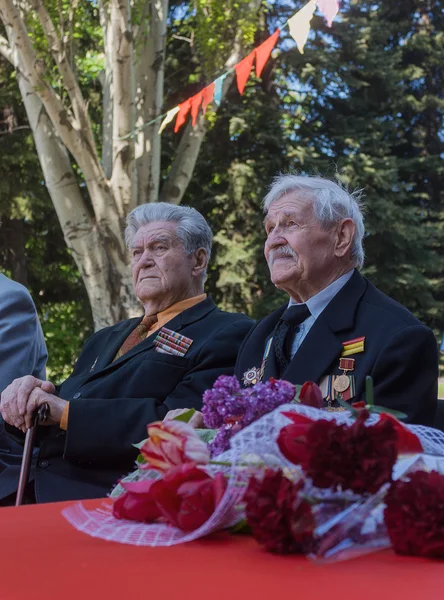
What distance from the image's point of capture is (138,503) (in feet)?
4.03

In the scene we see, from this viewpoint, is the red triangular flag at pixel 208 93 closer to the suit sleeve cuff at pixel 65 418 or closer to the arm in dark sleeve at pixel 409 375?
the suit sleeve cuff at pixel 65 418

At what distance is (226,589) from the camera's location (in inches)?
38.4

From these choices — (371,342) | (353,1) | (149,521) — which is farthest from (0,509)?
(353,1)

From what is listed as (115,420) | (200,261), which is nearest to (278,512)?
(115,420)

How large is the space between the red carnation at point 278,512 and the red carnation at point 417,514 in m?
0.11

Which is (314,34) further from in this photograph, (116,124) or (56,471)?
(56,471)

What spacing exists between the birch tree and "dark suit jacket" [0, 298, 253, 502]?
478 centimetres

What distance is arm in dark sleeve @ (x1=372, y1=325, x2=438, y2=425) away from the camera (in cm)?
231

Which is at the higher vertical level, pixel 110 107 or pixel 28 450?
pixel 110 107

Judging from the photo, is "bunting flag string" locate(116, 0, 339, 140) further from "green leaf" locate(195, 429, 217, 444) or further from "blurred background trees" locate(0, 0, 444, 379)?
"blurred background trees" locate(0, 0, 444, 379)

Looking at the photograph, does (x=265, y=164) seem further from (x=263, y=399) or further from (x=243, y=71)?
(x=263, y=399)

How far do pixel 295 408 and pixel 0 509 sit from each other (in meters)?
0.61

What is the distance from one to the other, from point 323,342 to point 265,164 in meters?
12.8

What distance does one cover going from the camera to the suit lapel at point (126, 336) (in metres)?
3.31
